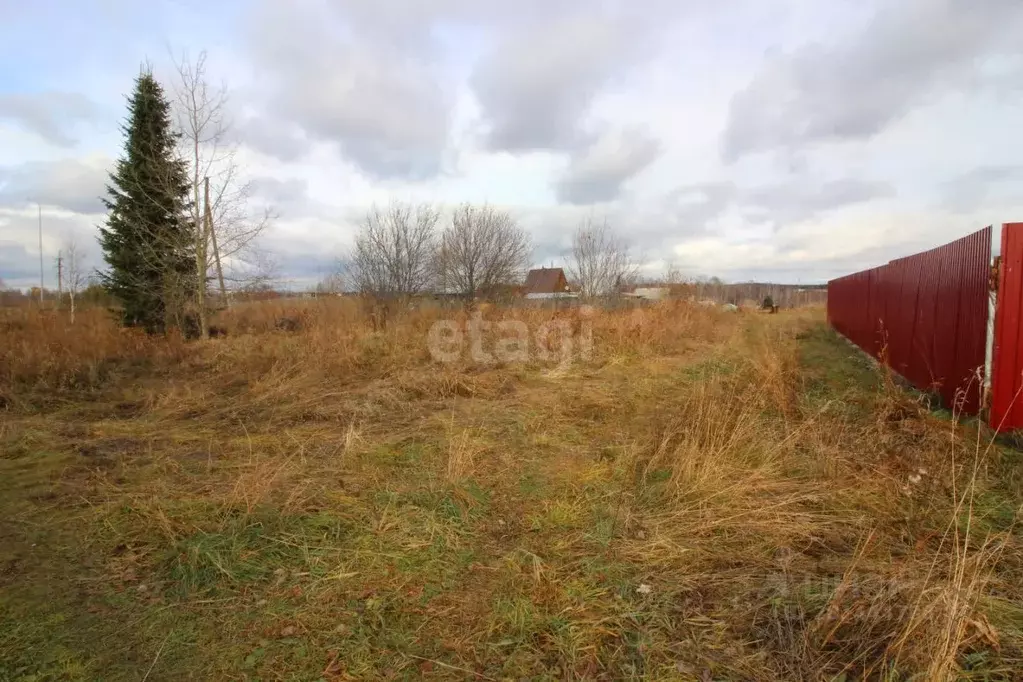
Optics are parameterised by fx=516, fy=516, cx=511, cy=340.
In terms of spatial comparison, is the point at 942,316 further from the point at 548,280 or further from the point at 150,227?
the point at 548,280

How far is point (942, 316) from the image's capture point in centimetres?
650

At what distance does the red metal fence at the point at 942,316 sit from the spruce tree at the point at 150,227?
626 inches

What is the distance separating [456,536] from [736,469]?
2176 millimetres

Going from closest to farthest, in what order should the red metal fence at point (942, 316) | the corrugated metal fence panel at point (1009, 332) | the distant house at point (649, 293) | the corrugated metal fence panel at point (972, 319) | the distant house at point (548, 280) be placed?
the corrugated metal fence panel at point (1009, 332), the corrugated metal fence panel at point (972, 319), the red metal fence at point (942, 316), the distant house at point (649, 293), the distant house at point (548, 280)

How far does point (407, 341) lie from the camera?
1150 centimetres

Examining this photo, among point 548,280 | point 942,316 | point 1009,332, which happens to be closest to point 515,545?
point 1009,332

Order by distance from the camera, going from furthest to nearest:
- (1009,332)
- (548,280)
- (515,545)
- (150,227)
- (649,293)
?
(548,280)
(649,293)
(150,227)
(1009,332)
(515,545)

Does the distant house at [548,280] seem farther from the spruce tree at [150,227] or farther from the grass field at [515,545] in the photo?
the grass field at [515,545]

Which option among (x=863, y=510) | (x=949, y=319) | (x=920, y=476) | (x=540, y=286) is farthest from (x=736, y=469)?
(x=540, y=286)

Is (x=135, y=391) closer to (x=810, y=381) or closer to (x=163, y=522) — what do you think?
(x=163, y=522)

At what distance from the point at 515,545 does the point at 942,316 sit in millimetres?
6555

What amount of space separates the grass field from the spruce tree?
29.5 ft

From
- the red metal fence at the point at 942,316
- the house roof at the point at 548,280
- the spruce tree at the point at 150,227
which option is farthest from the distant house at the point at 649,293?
the spruce tree at the point at 150,227

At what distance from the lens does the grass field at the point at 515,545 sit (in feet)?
7.02
